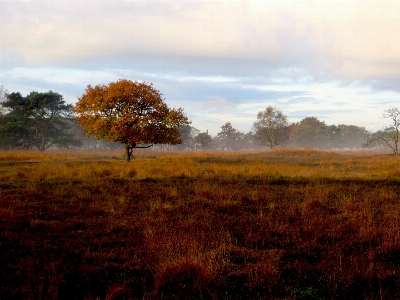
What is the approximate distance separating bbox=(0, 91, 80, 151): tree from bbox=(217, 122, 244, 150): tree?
246 ft

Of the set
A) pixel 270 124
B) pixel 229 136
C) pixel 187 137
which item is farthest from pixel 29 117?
pixel 229 136

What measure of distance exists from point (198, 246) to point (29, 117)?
56.1 meters

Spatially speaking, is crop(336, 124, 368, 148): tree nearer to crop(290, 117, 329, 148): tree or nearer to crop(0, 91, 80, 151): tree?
crop(290, 117, 329, 148): tree

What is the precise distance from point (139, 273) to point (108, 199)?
6.77m

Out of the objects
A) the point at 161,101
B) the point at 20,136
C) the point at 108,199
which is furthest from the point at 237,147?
the point at 108,199

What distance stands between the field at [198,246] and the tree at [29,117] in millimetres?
44683

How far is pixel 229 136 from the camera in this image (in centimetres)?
12888

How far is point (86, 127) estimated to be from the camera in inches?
1097

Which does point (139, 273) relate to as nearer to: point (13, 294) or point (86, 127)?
point (13, 294)

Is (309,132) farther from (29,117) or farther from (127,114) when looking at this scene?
(127,114)

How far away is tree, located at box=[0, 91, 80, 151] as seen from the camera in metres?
49.3

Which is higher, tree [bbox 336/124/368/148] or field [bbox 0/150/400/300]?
tree [bbox 336/124/368/148]

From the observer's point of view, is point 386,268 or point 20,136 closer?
point 386,268

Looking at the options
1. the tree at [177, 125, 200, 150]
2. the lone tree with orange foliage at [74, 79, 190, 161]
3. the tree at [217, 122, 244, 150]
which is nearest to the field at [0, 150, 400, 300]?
the lone tree with orange foliage at [74, 79, 190, 161]
